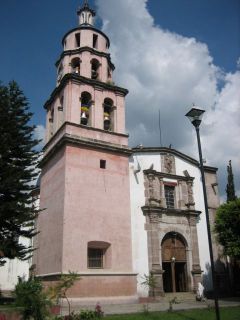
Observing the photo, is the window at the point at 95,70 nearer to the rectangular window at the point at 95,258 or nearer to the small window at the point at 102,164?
the small window at the point at 102,164

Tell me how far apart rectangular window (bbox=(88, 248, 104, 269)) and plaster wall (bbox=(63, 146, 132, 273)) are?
596 millimetres

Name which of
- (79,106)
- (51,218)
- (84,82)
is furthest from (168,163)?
(51,218)

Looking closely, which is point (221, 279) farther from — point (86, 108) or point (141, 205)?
point (86, 108)

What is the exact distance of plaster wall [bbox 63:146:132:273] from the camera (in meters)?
17.0

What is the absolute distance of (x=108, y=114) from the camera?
21.8m

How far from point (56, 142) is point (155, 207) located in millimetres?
7162

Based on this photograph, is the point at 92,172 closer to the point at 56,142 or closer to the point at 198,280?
the point at 56,142

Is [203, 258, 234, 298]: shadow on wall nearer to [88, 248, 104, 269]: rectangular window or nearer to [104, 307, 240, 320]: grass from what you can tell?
[88, 248, 104, 269]: rectangular window

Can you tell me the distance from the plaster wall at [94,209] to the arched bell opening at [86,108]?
2.28m

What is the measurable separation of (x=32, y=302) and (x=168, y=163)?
14.7 meters

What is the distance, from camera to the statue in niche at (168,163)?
2258cm

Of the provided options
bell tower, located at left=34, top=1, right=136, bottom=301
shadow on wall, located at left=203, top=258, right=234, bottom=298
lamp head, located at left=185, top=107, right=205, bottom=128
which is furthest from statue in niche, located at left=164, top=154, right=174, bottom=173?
lamp head, located at left=185, top=107, right=205, bottom=128

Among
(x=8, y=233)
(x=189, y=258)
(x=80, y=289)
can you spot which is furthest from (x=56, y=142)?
(x=189, y=258)

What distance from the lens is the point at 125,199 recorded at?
19.6m
